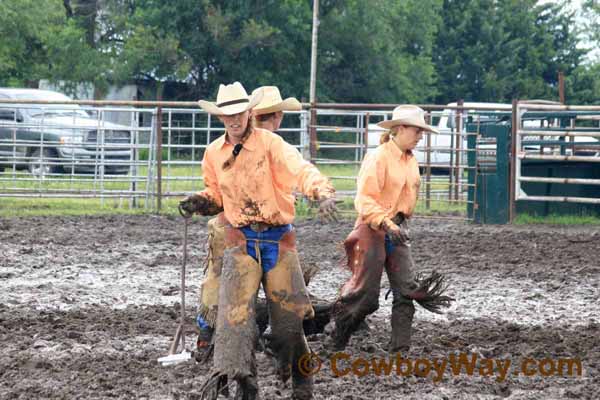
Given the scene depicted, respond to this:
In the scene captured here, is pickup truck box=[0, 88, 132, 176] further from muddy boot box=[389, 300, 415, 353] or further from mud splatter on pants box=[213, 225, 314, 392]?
mud splatter on pants box=[213, 225, 314, 392]

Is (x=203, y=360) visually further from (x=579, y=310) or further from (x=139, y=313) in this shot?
(x=579, y=310)

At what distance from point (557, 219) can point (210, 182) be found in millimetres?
10291

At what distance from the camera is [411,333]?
687cm

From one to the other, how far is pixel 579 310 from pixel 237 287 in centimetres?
408

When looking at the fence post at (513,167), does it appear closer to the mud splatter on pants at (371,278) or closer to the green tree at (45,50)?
the mud splatter on pants at (371,278)

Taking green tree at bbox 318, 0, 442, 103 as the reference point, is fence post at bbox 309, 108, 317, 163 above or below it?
below

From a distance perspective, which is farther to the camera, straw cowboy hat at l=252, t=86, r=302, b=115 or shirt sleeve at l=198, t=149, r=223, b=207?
straw cowboy hat at l=252, t=86, r=302, b=115

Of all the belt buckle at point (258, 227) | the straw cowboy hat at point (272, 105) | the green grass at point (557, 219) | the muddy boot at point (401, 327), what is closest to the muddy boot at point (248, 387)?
the belt buckle at point (258, 227)

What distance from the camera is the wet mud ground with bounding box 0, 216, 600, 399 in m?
5.91

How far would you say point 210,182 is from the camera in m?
5.80

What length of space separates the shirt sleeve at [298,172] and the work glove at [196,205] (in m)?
0.58

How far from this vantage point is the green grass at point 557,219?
1500 cm

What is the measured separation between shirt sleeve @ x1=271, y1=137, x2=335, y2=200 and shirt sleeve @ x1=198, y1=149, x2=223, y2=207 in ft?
1.50

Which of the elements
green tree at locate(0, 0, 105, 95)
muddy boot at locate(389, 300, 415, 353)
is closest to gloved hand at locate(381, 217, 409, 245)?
Result: muddy boot at locate(389, 300, 415, 353)
